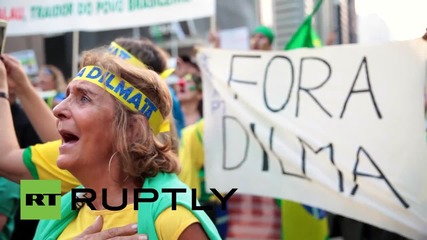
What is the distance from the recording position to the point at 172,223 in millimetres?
1525

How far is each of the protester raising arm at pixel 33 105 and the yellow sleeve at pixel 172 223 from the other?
1036 mm

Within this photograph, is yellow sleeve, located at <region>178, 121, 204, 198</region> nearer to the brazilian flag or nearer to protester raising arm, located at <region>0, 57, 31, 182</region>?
the brazilian flag

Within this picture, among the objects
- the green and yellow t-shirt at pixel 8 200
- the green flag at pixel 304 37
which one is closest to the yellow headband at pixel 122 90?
the green and yellow t-shirt at pixel 8 200

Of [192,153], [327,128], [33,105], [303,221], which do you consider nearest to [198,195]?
[192,153]

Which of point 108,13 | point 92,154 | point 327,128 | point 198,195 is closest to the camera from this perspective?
point 92,154

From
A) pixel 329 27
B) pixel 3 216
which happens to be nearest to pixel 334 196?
pixel 3 216

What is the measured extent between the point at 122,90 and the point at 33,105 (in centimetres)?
90

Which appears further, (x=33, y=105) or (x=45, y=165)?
(x=33, y=105)

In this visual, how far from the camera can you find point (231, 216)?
15.7 feet

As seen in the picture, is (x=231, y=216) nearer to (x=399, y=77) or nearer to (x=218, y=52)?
(x=218, y=52)

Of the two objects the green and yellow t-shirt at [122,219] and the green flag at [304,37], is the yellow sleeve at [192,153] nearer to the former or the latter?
the green flag at [304,37]

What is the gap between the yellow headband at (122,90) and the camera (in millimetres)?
1686

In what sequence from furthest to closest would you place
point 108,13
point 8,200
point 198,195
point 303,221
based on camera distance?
point 108,13, point 198,195, point 303,221, point 8,200

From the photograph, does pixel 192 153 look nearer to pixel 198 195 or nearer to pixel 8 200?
pixel 198 195
